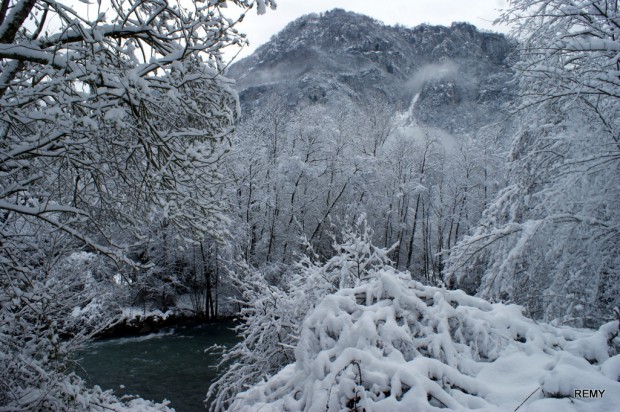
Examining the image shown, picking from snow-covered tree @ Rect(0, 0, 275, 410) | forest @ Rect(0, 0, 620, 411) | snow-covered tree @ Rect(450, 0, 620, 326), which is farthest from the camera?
snow-covered tree @ Rect(450, 0, 620, 326)

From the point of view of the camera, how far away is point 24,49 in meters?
3.54

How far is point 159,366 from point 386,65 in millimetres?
125691

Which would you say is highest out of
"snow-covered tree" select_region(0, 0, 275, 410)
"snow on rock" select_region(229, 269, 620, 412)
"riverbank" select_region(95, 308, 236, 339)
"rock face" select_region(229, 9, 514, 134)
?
"rock face" select_region(229, 9, 514, 134)

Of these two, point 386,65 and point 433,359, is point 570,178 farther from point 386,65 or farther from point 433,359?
point 386,65

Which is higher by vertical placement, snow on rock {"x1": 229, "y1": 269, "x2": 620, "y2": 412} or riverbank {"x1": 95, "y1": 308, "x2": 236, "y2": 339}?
snow on rock {"x1": 229, "y1": 269, "x2": 620, "y2": 412}

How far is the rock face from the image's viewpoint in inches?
3996

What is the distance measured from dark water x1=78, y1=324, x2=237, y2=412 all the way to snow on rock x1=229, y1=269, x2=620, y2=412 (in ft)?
30.9

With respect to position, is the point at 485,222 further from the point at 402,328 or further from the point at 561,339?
the point at 402,328

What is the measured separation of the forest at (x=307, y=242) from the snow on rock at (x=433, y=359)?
1cm

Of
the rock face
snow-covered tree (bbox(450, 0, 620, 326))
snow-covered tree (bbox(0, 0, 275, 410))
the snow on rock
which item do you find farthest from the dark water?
the rock face

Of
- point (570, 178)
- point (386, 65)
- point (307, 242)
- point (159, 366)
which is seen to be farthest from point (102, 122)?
point (386, 65)

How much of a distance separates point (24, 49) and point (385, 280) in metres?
3.91

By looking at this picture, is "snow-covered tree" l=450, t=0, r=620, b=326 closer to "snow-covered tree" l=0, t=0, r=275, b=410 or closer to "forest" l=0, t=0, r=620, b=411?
"forest" l=0, t=0, r=620, b=411

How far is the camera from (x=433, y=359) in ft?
8.88
